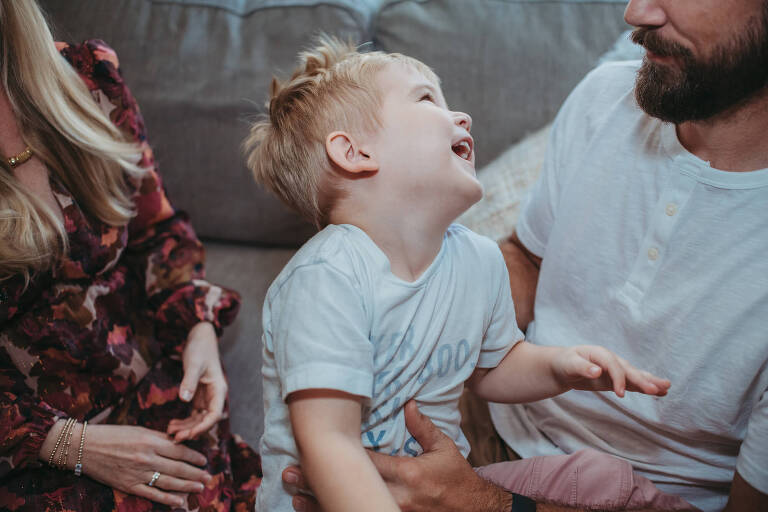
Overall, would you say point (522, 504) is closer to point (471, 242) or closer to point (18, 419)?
point (471, 242)

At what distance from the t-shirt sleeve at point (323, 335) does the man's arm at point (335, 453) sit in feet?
0.08

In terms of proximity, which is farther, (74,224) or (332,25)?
(332,25)

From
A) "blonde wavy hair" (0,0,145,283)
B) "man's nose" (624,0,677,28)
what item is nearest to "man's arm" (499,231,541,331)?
"man's nose" (624,0,677,28)

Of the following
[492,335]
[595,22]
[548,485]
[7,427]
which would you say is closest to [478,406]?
[548,485]

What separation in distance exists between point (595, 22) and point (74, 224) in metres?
1.38

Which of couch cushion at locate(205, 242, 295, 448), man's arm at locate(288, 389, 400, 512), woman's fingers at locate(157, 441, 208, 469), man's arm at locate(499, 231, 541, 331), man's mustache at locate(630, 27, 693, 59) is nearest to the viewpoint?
man's arm at locate(288, 389, 400, 512)

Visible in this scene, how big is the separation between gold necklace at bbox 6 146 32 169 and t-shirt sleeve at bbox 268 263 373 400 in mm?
640

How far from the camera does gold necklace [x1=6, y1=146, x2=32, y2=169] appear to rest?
1065mm

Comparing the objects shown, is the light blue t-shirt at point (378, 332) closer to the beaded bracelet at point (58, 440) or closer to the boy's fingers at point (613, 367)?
the boy's fingers at point (613, 367)

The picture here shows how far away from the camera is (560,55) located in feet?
5.10

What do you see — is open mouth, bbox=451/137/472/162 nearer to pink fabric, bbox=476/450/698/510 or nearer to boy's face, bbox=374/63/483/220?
boy's face, bbox=374/63/483/220

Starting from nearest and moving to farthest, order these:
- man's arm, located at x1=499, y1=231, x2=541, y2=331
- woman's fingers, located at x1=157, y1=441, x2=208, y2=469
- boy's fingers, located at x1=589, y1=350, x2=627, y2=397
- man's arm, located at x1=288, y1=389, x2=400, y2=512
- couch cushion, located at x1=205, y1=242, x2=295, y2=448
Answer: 1. man's arm, located at x1=288, y1=389, x2=400, y2=512
2. boy's fingers, located at x1=589, y1=350, x2=627, y2=397
3. woman's fingers, located at x1=157, y1=441, x2=208, y2=469
4. man's arm, located at x1=499, y1=231, x2=541, y2=331
5. couch cushion, located at x1=205, y1=242, x2=295, y2=448

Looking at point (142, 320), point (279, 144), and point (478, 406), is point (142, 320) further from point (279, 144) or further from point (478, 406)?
point (478, 406)

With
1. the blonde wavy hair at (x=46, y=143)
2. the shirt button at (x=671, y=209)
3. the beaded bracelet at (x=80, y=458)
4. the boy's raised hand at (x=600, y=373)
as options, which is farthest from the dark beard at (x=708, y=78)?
the beaded bracelet at (x=80, y=458)
